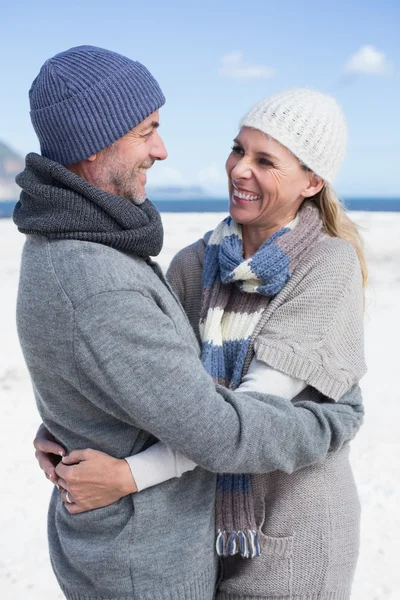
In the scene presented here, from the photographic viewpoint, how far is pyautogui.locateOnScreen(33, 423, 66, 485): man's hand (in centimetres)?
181

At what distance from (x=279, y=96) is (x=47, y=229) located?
898 mm

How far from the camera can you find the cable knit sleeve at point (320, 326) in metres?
1.82

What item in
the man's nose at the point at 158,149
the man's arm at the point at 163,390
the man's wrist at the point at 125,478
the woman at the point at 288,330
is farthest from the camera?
the woman at the point at 288,330

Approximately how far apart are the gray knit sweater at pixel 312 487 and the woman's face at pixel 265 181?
230mm

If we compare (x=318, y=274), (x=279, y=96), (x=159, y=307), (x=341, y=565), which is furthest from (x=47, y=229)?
(x=341, y=565)

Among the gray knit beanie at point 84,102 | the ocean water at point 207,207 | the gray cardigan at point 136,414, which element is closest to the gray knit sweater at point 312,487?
the gray cardigan at point 136,414

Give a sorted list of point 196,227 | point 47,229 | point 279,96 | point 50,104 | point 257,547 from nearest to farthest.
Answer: point 47,229
point 50,104
point 257,547
point 279,96
point 196,227

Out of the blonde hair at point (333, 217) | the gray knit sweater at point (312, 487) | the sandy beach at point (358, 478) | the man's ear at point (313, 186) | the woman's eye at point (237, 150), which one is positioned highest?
the woman's eye at point (237, 150)

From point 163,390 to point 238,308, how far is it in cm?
60

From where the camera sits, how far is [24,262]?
1655 millimetres

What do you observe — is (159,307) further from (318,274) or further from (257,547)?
(257,547)

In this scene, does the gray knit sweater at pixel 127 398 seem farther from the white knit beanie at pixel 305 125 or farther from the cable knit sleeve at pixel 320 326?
the white knit beanie at pixel 305 125

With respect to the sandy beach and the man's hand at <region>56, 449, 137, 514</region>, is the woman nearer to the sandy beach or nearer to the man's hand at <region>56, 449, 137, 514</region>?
the man's hand at <region>56, 449, 137, 514</region>

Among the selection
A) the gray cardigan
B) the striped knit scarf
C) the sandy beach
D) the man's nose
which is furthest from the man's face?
the sandy beach
